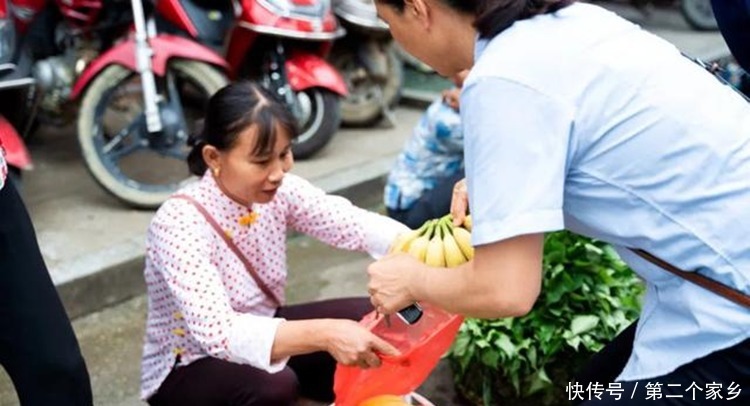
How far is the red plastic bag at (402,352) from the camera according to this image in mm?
2297

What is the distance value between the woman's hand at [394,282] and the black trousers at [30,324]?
0.84m

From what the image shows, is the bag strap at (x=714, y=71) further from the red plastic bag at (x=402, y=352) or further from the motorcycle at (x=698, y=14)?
the motorcycle at (x=698, y=14)

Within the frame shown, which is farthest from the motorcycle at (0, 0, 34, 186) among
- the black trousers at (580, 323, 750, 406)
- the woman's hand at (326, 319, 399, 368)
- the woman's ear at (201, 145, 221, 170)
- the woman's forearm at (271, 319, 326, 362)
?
the black trousers at (580, 323, 750, 406)

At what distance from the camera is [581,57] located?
158 cm

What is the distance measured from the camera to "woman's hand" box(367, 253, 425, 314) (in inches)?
70.4

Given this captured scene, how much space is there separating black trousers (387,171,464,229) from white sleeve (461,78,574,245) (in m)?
2.06

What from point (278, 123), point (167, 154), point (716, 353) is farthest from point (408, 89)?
point (716, 353)

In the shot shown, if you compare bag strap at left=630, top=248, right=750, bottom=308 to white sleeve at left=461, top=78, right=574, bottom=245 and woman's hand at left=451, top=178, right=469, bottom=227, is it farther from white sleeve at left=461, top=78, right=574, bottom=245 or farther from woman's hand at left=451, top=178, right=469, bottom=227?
woman's hand at left=451, top=178, right=469, bottom=227

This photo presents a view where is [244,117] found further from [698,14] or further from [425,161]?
[698,14]

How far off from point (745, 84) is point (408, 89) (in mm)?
2746

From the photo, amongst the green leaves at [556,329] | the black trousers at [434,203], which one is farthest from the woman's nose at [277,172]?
the black trousers at [434,203]

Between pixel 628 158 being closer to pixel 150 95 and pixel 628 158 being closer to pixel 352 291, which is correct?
pixel 352 291

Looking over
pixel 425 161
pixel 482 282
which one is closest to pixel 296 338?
pixel 482 282

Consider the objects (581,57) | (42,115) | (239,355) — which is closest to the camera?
(581,57)
